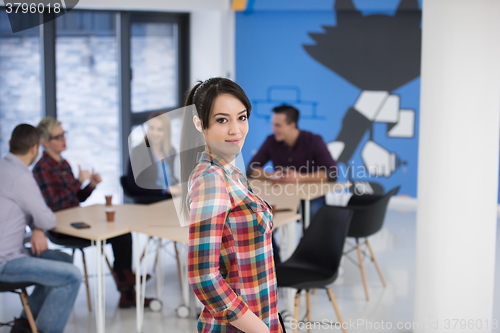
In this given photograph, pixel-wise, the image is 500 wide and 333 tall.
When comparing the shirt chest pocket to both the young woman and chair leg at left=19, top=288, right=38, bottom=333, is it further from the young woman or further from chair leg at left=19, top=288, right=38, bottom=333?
chair leg at left=19, top=288, right=38, bottom=333

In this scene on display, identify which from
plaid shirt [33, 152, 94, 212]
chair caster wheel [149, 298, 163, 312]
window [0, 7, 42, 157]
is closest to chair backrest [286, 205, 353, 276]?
chair caster wheel [149, 298, 163, 312]

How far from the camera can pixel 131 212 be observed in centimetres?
404

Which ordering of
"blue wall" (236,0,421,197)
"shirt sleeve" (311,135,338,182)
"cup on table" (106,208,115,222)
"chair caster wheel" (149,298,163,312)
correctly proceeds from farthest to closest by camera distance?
1. "blue wall" (236,0,421,197)
2. "shirt sleeve" (311,135,338,182)
3. "chair caster wheel" (149,298,163,312)
4. "cup on table" (106,208,115,222)

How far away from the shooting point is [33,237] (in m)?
3.50

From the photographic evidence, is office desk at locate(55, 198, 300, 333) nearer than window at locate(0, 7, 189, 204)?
Yes

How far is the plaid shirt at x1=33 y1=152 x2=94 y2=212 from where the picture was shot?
13.7 feet

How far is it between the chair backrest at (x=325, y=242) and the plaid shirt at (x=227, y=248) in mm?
1671

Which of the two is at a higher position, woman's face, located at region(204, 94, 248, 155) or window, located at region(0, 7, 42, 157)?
window, located at region(0, 7, 42, 157)

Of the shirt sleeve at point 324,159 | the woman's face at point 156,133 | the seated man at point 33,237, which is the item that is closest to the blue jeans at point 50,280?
the seated man at point 33,237

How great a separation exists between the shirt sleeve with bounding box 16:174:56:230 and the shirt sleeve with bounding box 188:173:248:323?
2048 mm

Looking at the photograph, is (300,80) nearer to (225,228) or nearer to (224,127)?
(224,127)

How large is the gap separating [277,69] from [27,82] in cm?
308

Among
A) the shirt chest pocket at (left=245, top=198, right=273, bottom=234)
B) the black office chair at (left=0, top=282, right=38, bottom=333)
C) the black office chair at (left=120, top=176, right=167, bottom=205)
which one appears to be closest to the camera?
the shirt chest pocket at (left=245, top=198, right=273, bottom=234)

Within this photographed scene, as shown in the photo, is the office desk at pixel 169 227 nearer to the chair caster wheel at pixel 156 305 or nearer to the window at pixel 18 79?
the chair caster wheel at pixel 156 305
